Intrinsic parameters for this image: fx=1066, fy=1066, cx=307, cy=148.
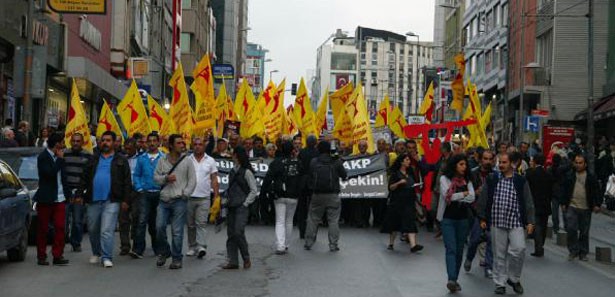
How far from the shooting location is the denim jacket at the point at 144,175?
46.8 feet

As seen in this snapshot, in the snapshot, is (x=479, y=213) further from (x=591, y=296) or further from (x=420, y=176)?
(x=420, y=176)

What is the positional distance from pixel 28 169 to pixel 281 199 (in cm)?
393

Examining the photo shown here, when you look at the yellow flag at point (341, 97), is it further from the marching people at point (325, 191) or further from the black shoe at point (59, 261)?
the black shoe at point (59, 261)

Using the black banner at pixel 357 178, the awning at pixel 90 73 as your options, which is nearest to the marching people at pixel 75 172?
the black banner at pixel 357 178

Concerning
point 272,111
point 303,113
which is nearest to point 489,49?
point 303,113

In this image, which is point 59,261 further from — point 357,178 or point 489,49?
point 489,49

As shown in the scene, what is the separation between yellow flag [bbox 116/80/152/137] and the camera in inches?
964

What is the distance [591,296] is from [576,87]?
34.3m

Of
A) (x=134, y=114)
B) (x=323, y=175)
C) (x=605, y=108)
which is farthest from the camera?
(x=605, y=108)

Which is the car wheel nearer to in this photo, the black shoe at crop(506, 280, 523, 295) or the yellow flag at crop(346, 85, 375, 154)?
the black shoe at crop(506, 280, 523, 295)

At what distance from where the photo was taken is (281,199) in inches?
623

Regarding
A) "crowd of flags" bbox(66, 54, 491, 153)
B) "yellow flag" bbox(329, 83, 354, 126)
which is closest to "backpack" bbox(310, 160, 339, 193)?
"crowd of flags" bbox(66, 54, 491, 153)

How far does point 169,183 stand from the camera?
1341 cm

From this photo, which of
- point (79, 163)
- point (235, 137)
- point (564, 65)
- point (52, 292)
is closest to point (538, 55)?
point (564, 65)
